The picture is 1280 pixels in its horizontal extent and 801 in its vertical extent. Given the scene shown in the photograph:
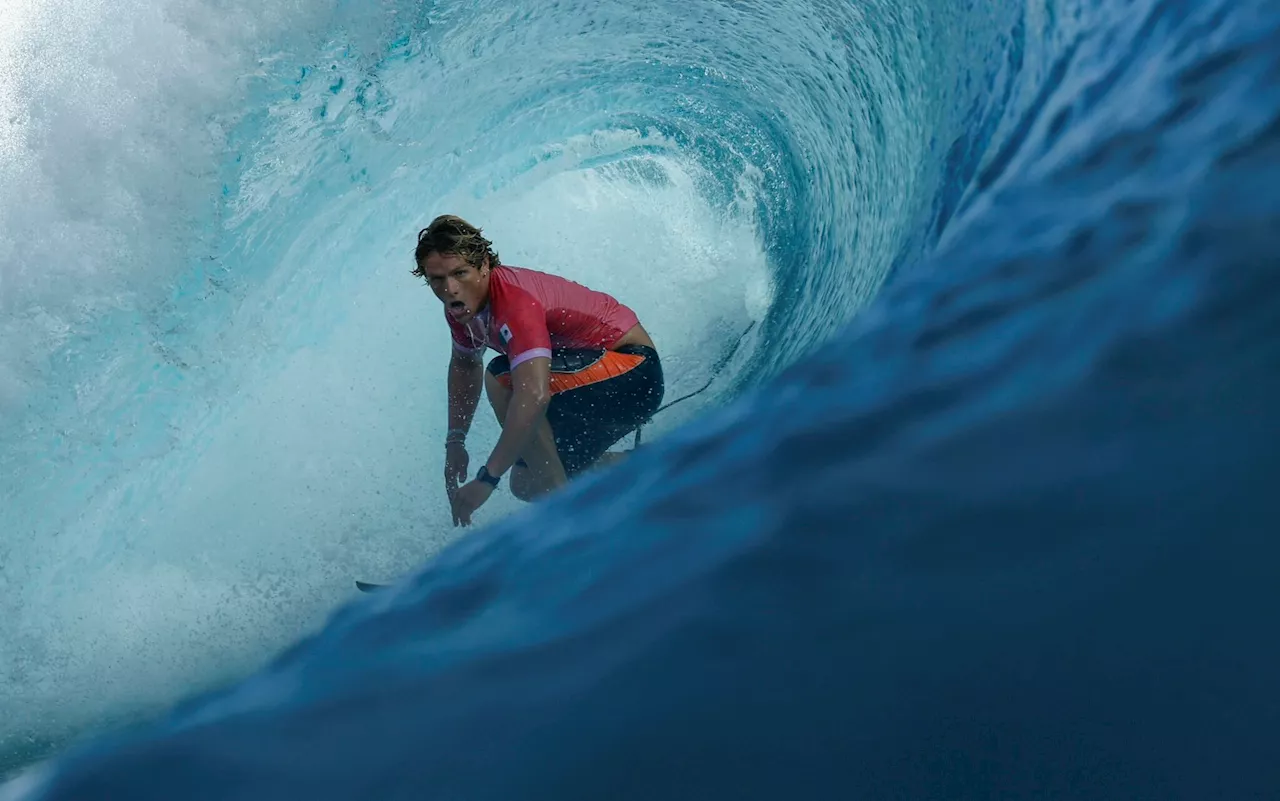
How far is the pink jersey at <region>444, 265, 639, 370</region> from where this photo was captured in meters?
2.92

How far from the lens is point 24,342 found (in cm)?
400

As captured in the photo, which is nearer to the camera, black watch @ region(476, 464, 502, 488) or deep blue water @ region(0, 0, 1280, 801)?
deep blue water @ region(0, 0, 1280, 801)

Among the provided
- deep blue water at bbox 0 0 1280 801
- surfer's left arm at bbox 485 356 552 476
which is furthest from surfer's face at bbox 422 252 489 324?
deep blue water at bbox 0 0 1280 801

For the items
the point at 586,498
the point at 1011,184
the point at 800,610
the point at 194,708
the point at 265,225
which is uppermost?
the point at 265,225

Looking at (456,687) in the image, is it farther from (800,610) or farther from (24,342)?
(24,342)

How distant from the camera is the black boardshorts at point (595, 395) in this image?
326 centimetres

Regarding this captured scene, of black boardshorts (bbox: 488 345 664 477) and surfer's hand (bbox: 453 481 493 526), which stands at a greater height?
black boardshorts (bbox: 488 345 664 477)

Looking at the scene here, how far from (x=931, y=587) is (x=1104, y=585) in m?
0.11

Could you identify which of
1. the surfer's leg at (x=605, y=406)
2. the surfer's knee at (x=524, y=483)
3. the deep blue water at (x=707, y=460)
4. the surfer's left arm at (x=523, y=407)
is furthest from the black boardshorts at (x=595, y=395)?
the deep blue water at (x=707, y=460)

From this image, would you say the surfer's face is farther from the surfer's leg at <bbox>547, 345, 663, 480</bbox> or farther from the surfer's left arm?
the surfer's leg at <bbox>547, 345, 663, 480</bbox>

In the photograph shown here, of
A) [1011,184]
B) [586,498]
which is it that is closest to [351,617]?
[586,498]

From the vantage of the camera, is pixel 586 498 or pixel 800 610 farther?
pixel 586 498

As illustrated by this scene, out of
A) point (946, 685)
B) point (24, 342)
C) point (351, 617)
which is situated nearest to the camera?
point (946, 685)

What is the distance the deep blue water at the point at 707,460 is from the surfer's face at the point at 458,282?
119cm
